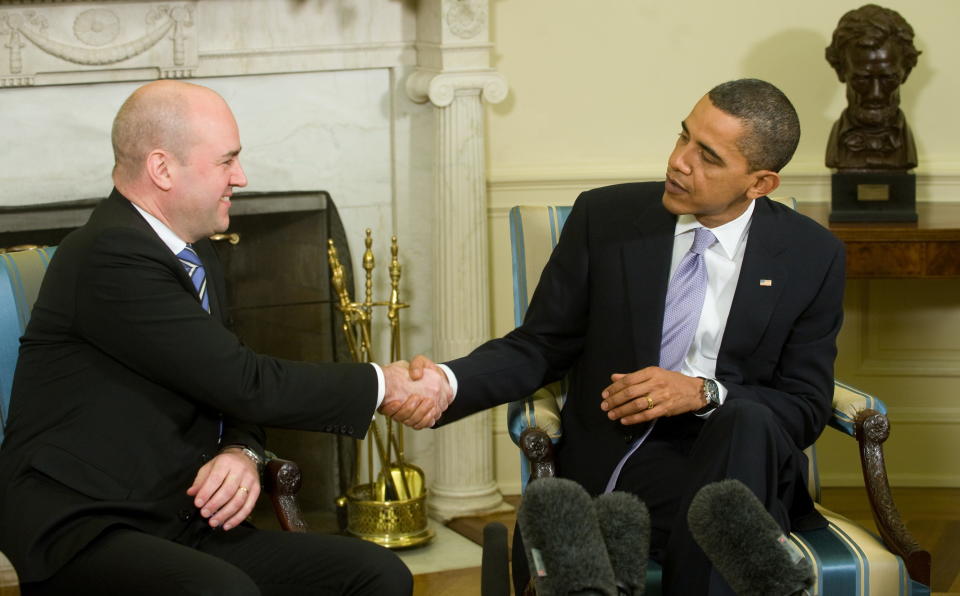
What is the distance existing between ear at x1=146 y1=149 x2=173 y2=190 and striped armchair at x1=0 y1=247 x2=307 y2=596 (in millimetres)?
456

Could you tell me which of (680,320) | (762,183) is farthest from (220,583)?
(762,183)

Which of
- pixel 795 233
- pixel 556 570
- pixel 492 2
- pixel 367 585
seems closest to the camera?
pixel 556 570

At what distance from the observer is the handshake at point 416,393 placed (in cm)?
256

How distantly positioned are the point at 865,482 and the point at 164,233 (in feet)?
4.88

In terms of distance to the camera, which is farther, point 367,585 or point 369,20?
point 369,20

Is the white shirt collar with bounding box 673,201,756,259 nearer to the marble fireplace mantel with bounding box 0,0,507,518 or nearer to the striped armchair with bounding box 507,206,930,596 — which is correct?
the striped armchair with bounding box 507,206,930,596

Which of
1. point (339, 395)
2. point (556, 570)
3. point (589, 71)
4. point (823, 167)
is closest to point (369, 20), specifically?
point (589, 71)

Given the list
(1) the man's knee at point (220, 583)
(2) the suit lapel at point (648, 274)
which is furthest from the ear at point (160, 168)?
(2) the suit lapel at point (648, 274)

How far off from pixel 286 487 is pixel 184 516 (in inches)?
9.5

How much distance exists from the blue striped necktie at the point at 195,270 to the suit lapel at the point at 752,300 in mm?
1071

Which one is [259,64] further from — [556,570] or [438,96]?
[556,570]

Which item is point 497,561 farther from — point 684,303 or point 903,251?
point 903,251

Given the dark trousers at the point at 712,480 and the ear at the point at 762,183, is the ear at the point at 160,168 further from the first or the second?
the ear at the point at 762,183

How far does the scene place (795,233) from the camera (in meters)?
2.76
